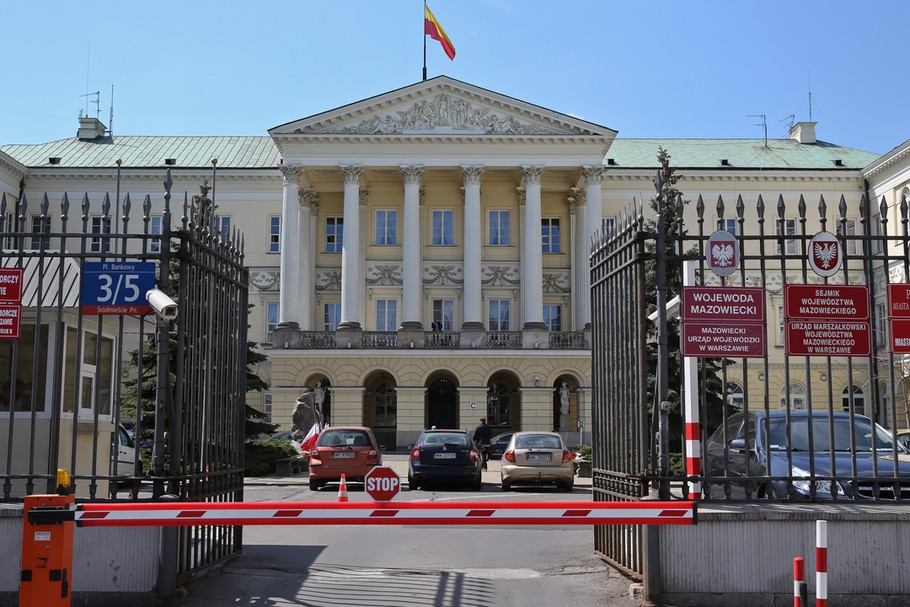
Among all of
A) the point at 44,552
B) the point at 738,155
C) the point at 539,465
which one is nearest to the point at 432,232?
the point at 738,155

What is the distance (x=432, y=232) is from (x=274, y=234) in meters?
9.70

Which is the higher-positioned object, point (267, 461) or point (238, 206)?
point (238, 206)

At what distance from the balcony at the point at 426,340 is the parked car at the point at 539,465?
29.1 m

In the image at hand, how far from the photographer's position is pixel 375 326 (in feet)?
193

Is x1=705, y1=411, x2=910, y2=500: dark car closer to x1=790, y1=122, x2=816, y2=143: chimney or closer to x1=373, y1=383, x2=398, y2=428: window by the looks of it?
x1=373, y1=383, x2=398, y2=428: window

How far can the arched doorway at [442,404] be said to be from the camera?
191 feet

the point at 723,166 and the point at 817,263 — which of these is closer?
the point at 817,263

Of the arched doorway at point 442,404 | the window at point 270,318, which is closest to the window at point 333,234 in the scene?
the window at point 270,318

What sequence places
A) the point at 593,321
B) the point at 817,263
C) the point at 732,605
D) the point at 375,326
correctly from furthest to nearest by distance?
the point at 375,326 → the point at 593,321 → the point at 817,263 → the point at 732,605

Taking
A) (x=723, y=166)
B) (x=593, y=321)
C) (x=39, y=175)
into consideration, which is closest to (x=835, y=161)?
(x=723, y=166)

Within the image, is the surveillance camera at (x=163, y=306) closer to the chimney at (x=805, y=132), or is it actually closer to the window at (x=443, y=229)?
the window at (x=443, y=229)

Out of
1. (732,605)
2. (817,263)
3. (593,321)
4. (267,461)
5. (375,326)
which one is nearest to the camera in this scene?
(732,605)

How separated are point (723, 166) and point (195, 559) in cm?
5610

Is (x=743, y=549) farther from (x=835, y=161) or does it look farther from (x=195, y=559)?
(x=835, y=161)
